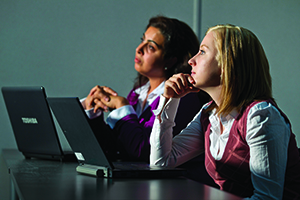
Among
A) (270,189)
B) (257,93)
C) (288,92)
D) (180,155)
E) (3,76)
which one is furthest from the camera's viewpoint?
(288,92)

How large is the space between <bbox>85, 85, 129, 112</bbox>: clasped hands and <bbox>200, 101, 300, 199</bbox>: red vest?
2.11 ft

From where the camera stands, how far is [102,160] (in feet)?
3.22

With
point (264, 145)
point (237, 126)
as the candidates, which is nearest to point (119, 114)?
point (237, 126)

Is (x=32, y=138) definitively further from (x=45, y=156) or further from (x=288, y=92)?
(x=288, y=92)

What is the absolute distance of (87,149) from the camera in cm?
103

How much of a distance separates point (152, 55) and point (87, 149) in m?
1.00

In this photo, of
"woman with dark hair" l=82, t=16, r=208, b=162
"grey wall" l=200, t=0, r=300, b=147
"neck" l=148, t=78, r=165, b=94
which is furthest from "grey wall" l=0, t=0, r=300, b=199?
"neck" l=148, t=78, r=165, b=94

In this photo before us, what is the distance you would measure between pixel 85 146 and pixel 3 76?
1892mm

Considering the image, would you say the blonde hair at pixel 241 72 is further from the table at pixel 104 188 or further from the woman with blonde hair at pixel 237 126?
the table at pixel 104 188

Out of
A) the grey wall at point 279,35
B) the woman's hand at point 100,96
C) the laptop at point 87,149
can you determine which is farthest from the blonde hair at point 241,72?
the grey wall at point 279,35

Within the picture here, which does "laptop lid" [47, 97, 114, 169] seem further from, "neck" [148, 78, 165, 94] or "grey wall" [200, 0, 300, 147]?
"grey wall" [200, 0, 300, 147]

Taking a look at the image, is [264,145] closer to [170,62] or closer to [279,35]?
[170,62]

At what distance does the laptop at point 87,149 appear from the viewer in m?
0.95

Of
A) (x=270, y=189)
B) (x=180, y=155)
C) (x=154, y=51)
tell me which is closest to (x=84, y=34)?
(x=154, y=51)
